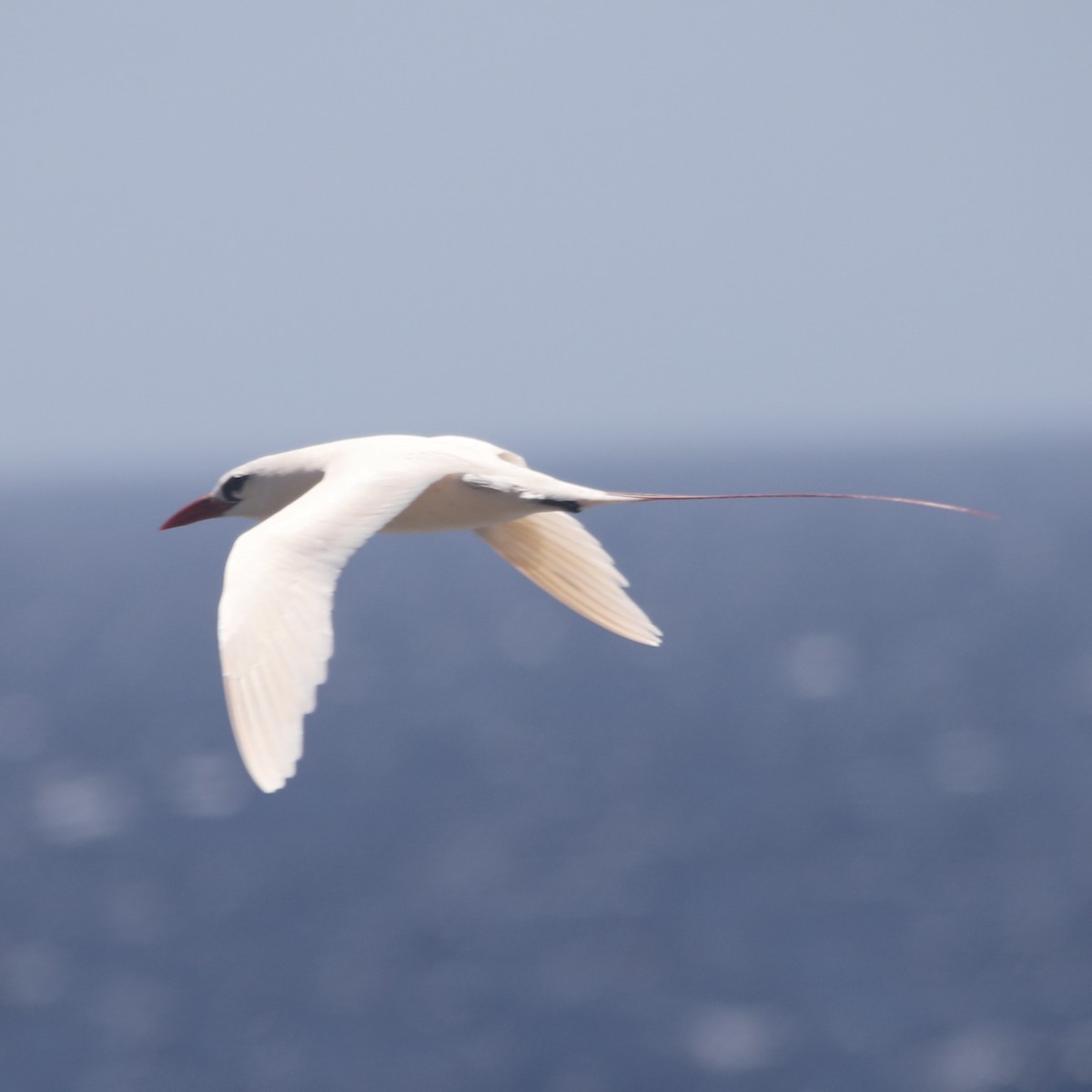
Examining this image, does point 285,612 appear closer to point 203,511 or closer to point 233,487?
point 233,487

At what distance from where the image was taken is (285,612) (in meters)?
8.00

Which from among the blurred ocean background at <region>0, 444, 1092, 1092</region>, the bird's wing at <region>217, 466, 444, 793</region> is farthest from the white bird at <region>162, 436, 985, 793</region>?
the blurred ocean background at <region>0, 444, 1092, 1092</region>

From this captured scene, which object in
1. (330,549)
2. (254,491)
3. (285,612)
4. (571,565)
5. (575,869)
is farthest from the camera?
(575,869)

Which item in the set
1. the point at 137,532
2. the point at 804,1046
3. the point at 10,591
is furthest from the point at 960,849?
the point at 137,532

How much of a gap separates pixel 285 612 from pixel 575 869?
38852 mm

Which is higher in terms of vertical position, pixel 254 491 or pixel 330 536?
pixel 330 536

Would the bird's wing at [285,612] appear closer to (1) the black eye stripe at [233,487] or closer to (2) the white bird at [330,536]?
(2) the white bird at [330,536]

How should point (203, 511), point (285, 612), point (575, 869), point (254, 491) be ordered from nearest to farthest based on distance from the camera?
point (285, 612)
point (254, 491)
point (203, 511)
point (575, 869)

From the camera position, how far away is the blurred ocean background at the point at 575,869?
3634 centimetres

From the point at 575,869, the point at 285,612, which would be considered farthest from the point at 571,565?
the point at 575,869

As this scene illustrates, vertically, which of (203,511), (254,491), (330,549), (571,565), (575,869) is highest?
(330,549)

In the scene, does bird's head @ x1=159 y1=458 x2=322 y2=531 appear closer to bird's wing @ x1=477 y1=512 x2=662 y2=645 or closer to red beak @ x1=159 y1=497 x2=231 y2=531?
red beak @ x1=159 y1=497 x2=231 y2=531

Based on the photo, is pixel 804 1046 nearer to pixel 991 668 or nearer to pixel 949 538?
pixel 991 668

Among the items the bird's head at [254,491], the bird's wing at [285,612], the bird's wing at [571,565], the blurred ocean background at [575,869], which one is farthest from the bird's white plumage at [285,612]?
the blurred ocean background at [575,869]
